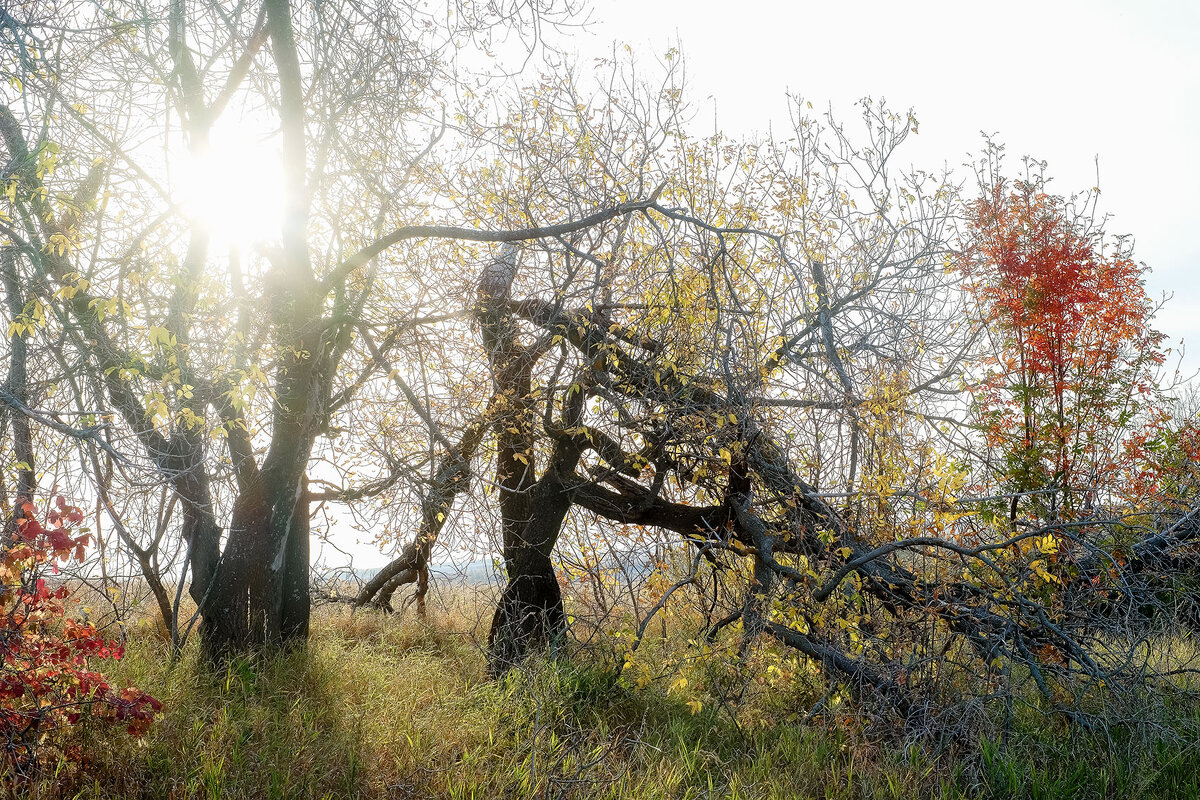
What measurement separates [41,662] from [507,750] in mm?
2647

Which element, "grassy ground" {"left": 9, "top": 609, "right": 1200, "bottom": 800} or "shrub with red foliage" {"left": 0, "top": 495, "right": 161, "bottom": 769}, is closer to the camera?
"shrub with red foliage" {"left": 0, "top": 495, "right": 161, "bottom": 769}

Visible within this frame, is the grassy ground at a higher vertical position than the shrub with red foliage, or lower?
lower

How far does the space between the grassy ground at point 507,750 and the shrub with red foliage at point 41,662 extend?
19cm

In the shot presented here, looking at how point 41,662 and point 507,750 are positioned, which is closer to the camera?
point 41,662

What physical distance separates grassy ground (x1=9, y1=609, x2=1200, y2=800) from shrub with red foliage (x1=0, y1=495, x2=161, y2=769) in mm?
186

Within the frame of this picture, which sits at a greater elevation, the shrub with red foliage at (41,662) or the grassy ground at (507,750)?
the shrub with red foliage at (41,662)

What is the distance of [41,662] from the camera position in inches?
175

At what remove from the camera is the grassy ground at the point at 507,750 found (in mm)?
4316

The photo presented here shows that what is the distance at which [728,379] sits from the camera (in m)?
5.68

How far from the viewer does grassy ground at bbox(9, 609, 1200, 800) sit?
4.32m

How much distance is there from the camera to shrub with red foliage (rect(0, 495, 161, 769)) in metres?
4.14

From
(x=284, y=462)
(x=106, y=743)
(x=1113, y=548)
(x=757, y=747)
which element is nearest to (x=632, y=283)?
(x=284, y=462)

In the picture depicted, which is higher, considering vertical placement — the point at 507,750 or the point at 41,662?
the point at 41,662

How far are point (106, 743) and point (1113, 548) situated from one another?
278 inches
